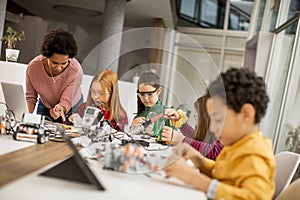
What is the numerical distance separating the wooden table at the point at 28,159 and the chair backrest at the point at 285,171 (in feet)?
3.06

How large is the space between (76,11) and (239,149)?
793 centimetres

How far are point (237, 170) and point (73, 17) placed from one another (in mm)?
8412

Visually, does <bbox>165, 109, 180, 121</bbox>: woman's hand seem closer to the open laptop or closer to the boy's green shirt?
the boy's green shirt

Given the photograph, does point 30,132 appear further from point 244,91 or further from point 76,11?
point 76,11

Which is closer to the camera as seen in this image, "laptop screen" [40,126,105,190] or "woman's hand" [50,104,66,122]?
"laptop screen" [40,126,105,190]

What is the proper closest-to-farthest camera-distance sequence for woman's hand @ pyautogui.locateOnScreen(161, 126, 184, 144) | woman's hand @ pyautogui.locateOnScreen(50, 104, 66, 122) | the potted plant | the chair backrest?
1. the chair backrest
2. woman's hand @ pyautogui.locateOnScreen(161, 126, 184, 144)
3. woman's hand @ pyautogui.locateOnScreen(50, 104, 66, 122)
4. the potted plant

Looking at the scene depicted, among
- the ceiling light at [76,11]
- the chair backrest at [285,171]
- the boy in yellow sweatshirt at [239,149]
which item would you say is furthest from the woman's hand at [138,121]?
the ceiling light at [76,11]

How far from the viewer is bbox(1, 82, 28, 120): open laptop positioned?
212cm

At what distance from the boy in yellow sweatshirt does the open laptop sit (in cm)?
123

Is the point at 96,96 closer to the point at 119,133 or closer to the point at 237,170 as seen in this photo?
the point at 119,133

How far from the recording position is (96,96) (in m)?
1.89

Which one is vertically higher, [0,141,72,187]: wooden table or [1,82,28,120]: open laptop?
[1,82,28,120]: open laptop

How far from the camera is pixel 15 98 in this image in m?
2.17

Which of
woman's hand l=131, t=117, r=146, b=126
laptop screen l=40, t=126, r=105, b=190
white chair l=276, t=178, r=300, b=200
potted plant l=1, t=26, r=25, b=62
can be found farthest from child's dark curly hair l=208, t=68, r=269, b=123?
potted plant l=1, t=26, r=25, b=62
